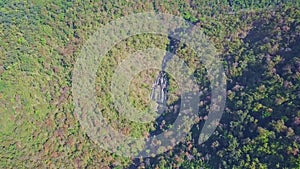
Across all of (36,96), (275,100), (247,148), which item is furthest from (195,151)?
(36,96)

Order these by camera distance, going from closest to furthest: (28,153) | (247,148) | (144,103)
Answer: (247,148) → (28,153) → (144,103)

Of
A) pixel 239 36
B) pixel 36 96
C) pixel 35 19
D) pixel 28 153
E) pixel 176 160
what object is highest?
pixel 239 36

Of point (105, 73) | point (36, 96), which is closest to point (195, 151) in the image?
point (105, 73)

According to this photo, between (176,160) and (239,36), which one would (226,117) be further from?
(239,36)

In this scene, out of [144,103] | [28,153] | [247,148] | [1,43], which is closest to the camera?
[247,148]

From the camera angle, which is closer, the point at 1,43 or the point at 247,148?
the point at 247,148

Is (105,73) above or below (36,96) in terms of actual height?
above
